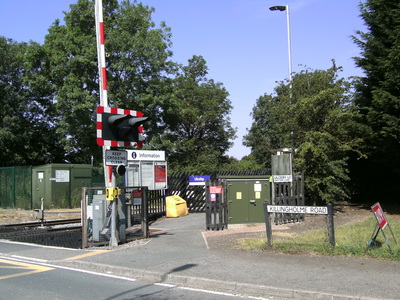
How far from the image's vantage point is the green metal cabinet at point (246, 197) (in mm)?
14656

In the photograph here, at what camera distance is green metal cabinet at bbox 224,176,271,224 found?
14.7 m

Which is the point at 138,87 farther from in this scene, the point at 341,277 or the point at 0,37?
the point at 341,277

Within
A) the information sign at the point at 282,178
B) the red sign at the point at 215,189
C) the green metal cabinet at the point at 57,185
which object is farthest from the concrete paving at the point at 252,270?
the green metal cabinet at the point at 57,185

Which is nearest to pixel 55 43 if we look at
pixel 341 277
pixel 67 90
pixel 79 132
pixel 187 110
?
pixel 67 90

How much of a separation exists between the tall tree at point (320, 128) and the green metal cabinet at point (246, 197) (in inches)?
129

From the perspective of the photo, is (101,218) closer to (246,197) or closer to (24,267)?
(24,267)

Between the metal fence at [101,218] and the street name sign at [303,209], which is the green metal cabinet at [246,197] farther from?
the street name sign at [303,209]

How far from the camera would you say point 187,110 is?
34344 millimetres

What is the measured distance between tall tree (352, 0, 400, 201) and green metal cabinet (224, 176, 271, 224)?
6.46 meters

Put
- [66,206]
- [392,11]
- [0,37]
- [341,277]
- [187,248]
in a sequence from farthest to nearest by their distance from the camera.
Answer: [0,37] → [66,206] → [392,11] → [187,248] → [341,277]

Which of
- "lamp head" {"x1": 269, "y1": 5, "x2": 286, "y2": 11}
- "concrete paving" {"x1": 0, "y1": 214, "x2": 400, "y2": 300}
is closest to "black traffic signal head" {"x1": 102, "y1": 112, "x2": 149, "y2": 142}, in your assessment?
"concrete paving" {"x1": 0, "y1": 214, "x2": 400, "y2": 300}

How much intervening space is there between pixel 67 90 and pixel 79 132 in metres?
3.19

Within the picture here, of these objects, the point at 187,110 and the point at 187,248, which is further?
the point at 187,110

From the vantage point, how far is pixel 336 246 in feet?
30.6
